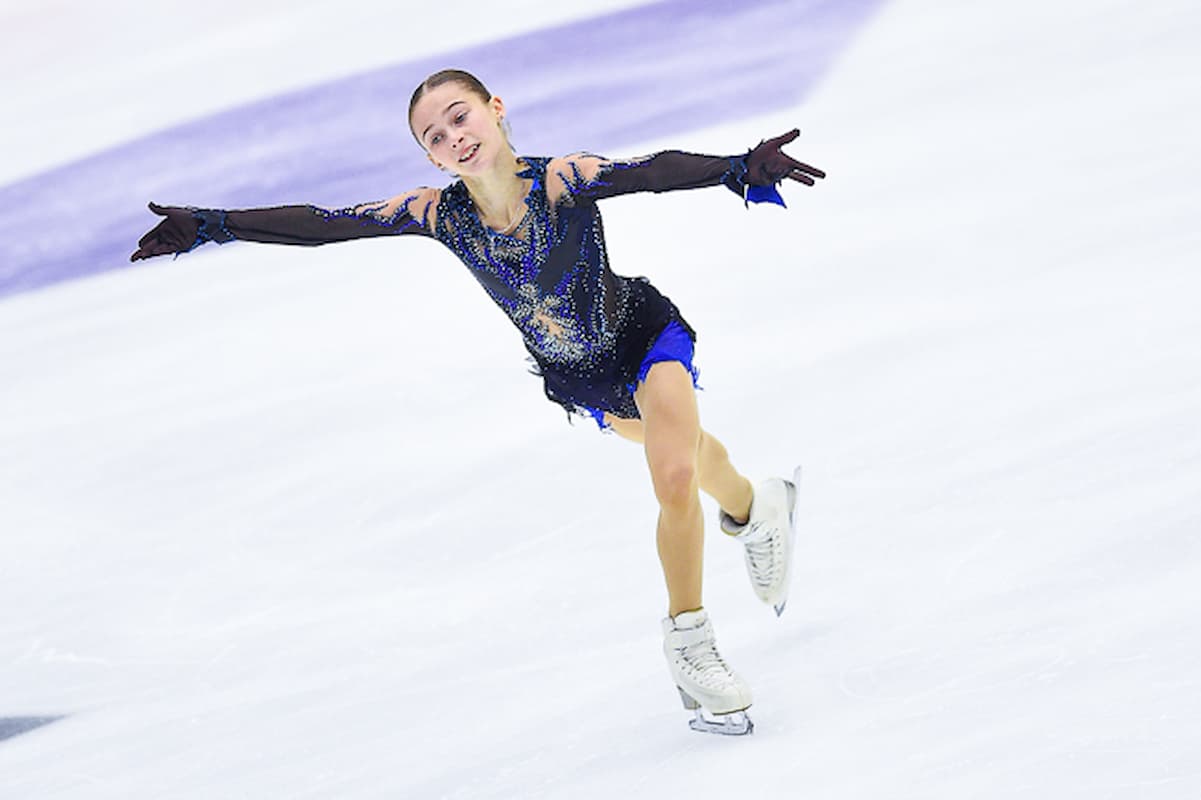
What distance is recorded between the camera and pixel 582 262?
259 cm

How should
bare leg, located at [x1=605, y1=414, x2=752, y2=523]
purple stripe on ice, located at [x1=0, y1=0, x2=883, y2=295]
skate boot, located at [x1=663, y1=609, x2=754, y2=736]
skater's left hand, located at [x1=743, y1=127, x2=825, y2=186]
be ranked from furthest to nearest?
purple stripe on ice, located at [x1=0, y1=0, x2=883, y2=295] → bare leg, located at [x1=605, y1=414, x2=752, y2=523] → skate boot, located at [x1=663, y1=609, x2=754, y2=736] → skater's left hand, located at [x1=743, y1=127, x2=825, y2=186]

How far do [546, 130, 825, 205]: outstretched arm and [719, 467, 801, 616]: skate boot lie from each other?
2.23ft

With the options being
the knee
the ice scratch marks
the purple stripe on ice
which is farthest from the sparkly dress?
the purple stripe on ice

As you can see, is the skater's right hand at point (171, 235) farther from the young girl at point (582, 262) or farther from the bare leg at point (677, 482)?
the bare leg at point (677, 482)

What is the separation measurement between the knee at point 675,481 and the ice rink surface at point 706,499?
364 millimetres

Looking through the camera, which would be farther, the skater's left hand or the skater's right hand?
the skater's right hand

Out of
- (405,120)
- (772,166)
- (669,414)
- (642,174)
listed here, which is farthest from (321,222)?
(405,120)

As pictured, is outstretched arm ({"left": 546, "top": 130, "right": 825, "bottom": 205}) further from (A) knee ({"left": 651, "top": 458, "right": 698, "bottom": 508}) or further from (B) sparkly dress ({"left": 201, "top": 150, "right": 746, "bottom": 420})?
(A) knee ({"left": 651, "top": 458, "right": 698, "bottom": 508})

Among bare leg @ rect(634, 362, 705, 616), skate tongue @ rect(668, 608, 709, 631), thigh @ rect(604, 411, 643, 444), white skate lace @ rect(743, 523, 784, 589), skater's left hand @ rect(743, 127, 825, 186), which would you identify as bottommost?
skate tongue @ rect(668, 608, 709, 631)

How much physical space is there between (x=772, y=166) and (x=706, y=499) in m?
1.34

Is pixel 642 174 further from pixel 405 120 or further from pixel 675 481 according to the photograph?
pixel 405 120

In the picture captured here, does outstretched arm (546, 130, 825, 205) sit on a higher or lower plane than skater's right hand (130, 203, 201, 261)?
lower

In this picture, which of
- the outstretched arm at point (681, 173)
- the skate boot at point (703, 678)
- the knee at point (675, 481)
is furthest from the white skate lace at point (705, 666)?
the outstretched arm at point (681, 173)

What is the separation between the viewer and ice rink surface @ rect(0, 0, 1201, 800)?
95.6 inches
